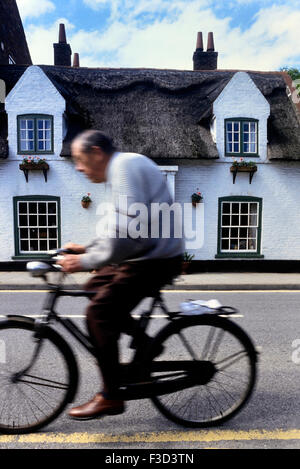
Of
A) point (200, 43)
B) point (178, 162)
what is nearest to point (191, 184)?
point (178, 162)

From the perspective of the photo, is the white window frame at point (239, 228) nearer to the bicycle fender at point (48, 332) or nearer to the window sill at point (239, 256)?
the window sill at point (239, 256)

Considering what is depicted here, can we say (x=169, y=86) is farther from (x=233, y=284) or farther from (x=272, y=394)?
(x=272, y=394)

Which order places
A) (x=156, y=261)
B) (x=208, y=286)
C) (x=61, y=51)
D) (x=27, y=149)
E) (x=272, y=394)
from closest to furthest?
(x=156, y=261)
(x=272, y=394)
(x=208, y=286)
(x=27, y=149)
(x=61, y=51)

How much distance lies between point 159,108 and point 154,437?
10890 millimetres

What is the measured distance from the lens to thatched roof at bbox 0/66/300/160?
34.8ft

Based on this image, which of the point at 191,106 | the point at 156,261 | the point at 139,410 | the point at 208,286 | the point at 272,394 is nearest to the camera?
the point at 156,261

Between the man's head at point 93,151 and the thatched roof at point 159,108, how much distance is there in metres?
8.62

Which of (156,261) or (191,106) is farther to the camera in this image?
(191,106)

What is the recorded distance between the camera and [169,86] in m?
11.8

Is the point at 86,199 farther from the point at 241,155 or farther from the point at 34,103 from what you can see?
the point at 241,155

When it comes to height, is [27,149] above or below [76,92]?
below

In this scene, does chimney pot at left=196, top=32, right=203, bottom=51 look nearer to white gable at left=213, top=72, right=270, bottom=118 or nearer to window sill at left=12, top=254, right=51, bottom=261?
white gable at left=213, top=72, right=270, bottom=118

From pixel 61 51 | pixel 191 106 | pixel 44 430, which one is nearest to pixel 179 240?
pixel 44 430

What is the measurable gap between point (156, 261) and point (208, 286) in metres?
6.29
